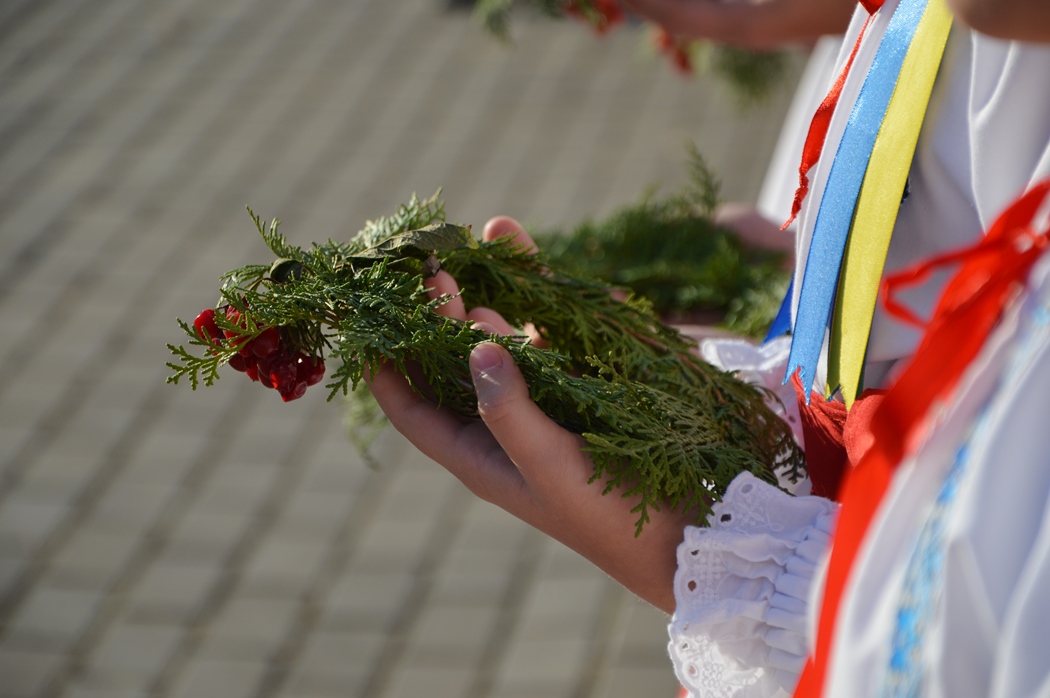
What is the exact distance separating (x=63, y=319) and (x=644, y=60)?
3.08 m

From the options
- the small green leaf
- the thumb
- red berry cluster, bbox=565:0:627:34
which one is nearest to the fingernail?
the thumb

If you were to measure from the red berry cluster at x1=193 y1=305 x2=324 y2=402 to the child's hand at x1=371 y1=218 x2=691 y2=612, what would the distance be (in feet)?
0.25

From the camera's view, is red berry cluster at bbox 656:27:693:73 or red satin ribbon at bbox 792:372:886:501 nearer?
red satin ribbon at bbox 792:372:886:501

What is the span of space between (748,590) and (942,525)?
298mm

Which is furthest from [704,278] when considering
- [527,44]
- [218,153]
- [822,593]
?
[527,44]

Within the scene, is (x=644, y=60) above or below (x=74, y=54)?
above

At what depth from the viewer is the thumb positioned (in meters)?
0.88

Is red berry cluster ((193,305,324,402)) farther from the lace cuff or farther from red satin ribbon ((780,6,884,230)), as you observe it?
red satin ribbon ((780,6,884,230))

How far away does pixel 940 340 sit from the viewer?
0.67m

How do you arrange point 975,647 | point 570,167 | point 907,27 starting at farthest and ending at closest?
point 570,167
point 907,27
point 975,647

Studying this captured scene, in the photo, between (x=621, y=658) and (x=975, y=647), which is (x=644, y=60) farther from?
(x=975, y=647)

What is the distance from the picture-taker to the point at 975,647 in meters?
0.61

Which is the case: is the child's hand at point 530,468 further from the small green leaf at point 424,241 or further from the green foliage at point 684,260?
the green foliage at point 684,260

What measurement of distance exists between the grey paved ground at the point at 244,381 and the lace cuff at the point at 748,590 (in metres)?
1.49
